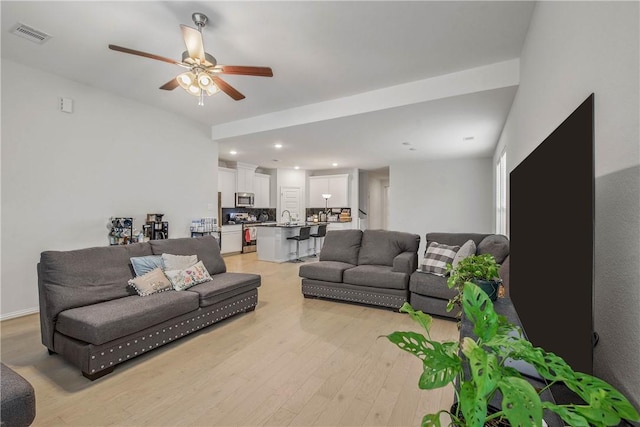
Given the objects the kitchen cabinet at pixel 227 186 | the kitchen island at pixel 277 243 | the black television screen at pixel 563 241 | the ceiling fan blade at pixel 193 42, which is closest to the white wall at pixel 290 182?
the kitchen cabinet at pixel 227 186

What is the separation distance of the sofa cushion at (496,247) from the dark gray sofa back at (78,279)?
370 cm

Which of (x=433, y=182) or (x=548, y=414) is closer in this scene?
(x=548, y=414)

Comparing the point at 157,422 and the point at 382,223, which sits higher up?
the point at 382,223

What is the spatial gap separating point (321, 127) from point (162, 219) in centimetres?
295

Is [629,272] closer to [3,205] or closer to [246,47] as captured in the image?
[246,47]

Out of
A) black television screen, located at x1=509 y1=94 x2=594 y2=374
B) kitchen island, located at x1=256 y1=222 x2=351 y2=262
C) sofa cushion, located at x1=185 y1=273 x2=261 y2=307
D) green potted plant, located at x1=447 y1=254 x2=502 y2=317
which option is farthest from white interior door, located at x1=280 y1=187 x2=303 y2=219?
black television screen, located at x1=509 y1=94 x2=594 y2=374

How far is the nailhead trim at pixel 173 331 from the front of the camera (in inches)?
84.1

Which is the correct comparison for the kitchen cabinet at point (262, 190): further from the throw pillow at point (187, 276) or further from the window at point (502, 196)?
the window at point (502, 196)

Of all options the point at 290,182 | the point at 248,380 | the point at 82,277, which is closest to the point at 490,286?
the point at 248,380

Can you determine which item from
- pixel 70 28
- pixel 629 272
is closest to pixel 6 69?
pixel 70 28

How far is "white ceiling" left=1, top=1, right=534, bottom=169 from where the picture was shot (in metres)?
2.39

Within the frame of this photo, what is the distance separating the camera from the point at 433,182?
7781 mm

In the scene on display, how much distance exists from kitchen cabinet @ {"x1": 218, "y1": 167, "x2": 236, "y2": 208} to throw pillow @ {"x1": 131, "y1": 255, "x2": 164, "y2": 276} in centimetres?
493

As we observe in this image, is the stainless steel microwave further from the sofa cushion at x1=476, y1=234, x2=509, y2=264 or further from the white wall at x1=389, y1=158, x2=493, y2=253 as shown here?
the sofa cushion at x1=476, y1=234, x2=509, y2=264
